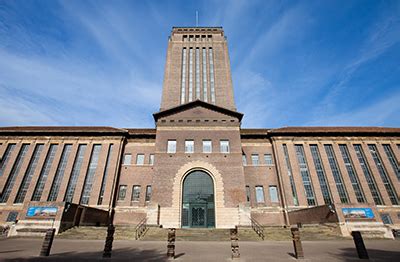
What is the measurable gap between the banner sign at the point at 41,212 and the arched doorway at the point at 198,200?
11.2 meters

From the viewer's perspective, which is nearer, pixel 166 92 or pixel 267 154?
pixel 267 154

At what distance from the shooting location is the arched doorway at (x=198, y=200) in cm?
2094

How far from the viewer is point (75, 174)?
25.6 metres

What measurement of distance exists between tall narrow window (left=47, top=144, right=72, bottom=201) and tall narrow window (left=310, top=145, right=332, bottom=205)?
104ft

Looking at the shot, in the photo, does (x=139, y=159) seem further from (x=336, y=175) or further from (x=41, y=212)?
(x=336, y=175)

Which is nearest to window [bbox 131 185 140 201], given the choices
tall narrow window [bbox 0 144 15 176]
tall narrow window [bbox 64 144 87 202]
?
tall narrow window [bbox 64 144 87 202]

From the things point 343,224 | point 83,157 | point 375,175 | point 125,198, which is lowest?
point 343,224

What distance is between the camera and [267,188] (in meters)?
24.8

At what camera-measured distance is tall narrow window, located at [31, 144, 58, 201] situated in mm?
24497

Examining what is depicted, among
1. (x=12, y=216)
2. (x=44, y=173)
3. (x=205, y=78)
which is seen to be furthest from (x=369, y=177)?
(x=12, y=216)

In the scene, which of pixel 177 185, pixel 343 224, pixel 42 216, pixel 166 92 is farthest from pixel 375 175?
pixel 42 216

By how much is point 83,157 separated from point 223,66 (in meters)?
23.4

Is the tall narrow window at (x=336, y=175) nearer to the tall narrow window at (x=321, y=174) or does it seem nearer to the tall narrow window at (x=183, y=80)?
the tall narrow window at (x=321, y=174)

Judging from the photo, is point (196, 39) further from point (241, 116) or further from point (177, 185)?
point (177, 185)
